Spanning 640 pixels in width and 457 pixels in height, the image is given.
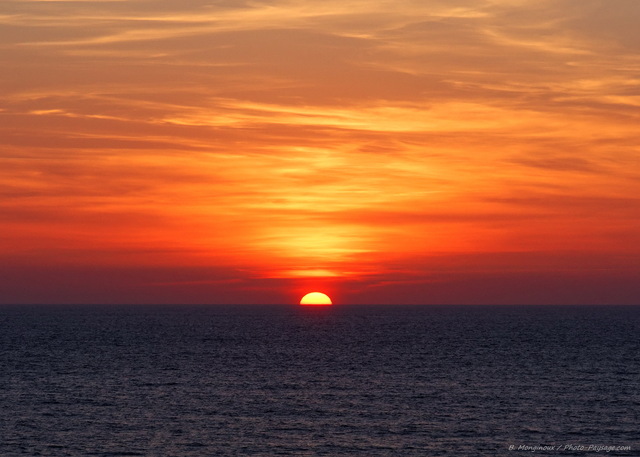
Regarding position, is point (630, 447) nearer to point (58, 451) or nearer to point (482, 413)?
point (482, 413)

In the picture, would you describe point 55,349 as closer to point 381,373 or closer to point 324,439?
point 381,373

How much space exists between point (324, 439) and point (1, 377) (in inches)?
2301

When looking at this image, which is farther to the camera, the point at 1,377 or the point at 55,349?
the point at 55,349

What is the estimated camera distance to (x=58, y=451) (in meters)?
68.0

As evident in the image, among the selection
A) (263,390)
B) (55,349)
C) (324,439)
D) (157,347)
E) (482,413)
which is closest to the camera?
(324,439)

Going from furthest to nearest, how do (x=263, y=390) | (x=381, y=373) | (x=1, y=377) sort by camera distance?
1. (x=381, y=373)
2. (x=1, y=377)
3. (x=263, y=390)

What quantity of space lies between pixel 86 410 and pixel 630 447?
165 feet

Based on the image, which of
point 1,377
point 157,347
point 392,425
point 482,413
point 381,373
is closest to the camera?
point 392,425

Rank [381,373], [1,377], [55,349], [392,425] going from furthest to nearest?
[55,349] → [381,373] → [1,377] → [392,425]

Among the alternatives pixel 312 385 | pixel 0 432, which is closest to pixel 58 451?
pixel 0 432

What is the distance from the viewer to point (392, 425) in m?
78.8

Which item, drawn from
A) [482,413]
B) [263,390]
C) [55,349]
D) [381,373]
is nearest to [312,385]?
[263,390]

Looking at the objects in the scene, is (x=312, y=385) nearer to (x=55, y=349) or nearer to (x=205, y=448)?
(x=205, y=448)

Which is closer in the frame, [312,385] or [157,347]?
[312,385]
